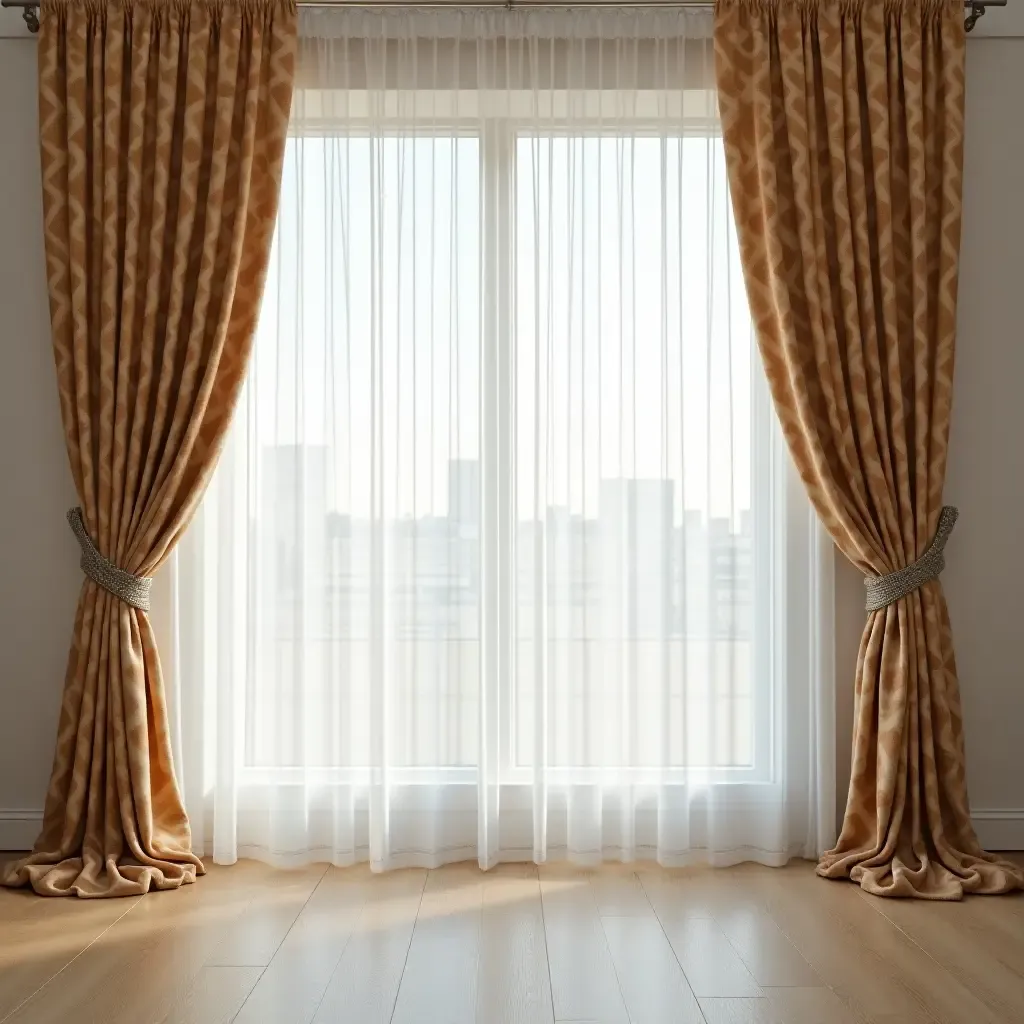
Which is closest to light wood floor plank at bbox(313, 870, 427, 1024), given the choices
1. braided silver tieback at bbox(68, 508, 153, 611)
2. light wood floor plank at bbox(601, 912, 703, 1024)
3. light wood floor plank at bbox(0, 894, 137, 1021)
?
light wood floor plank at bbox(601, 912, 703, 1024)

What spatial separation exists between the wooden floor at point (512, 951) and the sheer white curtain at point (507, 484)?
0.92 feet

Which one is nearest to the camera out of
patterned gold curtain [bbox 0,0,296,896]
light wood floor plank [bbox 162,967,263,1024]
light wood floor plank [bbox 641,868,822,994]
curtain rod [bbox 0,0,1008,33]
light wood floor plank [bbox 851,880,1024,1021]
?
light wood floor plank [bbox 162,967,263,1024]

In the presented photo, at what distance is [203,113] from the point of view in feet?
10.7

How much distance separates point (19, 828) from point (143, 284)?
164cm

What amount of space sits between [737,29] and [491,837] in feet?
7.94

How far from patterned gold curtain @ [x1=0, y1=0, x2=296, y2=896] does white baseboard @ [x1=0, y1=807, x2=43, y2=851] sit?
235 mm

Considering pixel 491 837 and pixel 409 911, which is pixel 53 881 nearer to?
pixel 409 911

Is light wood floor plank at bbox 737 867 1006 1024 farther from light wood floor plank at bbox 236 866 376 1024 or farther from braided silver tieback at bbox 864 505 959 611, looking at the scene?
light wood floor plank at bbox 236 866 376 1024

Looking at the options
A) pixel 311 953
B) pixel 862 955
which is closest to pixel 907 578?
pixel 862 955

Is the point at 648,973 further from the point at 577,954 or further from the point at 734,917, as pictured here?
the point at 734,917

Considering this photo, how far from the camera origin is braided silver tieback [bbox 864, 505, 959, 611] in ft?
10.6

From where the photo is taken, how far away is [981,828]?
3396mm

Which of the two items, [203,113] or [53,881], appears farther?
[203,113]

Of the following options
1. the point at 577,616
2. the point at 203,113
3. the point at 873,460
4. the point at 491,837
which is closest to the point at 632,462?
the point at 577,616
